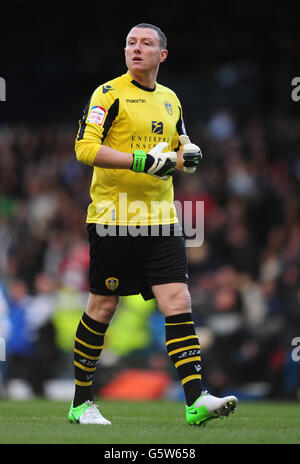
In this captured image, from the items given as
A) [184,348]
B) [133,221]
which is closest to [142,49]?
[133,221]

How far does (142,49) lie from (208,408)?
226 cm

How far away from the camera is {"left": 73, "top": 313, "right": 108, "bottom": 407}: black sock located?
6.11 metres

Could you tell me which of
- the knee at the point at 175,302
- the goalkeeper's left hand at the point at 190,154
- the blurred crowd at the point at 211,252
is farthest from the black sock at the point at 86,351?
the blurred crowd at the point at 211,252

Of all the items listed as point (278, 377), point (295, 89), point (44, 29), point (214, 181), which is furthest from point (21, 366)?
point (44, 29)

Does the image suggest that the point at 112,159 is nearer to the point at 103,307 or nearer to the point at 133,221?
the point at 133,221

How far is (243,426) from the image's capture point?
5859mm

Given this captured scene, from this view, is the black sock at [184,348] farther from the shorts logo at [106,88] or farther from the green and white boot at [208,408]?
the shorts logo at [106,88]

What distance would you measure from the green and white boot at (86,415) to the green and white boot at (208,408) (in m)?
0.59

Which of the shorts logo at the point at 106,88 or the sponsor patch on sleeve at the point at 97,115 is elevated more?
the shorts logo at the point at 106,88

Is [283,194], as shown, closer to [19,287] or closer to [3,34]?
[19,287]

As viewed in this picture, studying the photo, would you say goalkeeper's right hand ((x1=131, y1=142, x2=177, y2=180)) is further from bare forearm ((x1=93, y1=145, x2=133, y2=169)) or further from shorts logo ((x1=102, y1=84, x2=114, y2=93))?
shorts logo ((x1=102, y1=84, x2=114, y2=93))

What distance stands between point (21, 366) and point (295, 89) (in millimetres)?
7726

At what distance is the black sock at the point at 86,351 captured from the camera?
20.1ft
